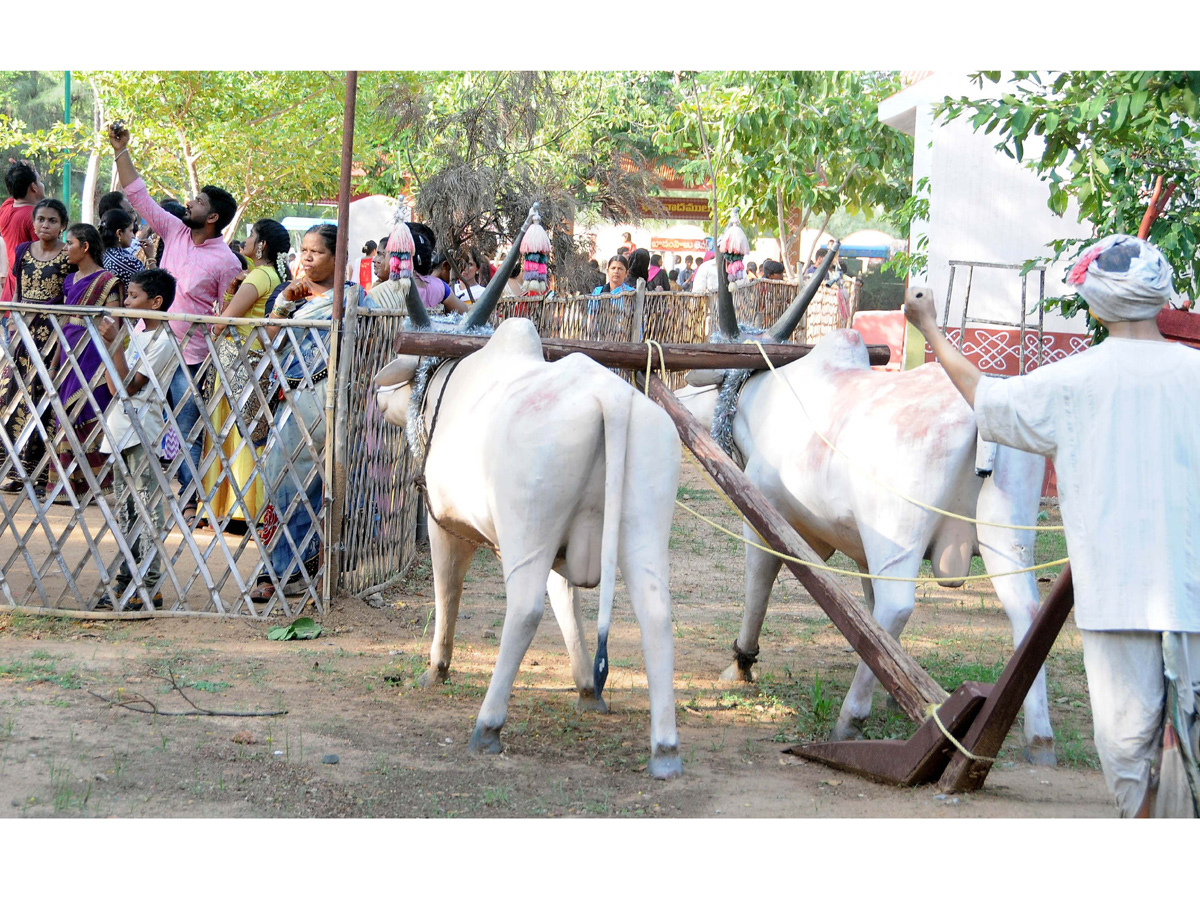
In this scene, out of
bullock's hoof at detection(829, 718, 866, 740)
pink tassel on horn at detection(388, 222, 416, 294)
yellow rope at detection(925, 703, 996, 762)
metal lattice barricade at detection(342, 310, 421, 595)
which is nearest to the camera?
yellow rope at detection(925, 703, 996, 762)

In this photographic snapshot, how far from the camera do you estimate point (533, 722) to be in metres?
4.30

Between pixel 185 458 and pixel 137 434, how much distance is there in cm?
23

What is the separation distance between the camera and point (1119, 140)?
5938 millimetres

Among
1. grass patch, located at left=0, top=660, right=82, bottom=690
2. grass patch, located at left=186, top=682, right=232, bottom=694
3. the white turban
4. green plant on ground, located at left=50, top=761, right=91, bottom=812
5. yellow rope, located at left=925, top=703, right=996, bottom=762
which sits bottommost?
grass patch, located at left=0, top=660, right=82, bottom=690

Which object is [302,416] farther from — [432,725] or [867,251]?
[867,251]

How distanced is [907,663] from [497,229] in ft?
30.8

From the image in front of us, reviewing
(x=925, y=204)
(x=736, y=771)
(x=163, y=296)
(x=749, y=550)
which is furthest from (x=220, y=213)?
(x=925, y=204)

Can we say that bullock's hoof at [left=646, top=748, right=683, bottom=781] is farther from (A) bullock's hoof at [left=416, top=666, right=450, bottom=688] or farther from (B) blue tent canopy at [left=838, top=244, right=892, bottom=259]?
(B) blue tent canopy at [left=838, top=244, right=892, bottom=259]

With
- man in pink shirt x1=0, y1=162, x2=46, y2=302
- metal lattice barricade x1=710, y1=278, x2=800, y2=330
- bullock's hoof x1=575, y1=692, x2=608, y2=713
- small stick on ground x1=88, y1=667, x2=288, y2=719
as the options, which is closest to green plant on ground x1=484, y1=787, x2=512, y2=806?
bullock's hoof x1=575, y1=692, x2=608, y2=713

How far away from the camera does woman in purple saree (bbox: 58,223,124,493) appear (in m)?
5.29

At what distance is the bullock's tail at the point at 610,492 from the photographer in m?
3.59

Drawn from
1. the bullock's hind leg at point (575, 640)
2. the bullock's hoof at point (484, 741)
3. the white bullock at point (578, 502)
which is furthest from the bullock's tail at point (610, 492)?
the bullock's hind leg at point (575, 640)

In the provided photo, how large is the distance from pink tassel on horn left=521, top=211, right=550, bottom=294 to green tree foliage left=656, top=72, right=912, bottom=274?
13.7 ft

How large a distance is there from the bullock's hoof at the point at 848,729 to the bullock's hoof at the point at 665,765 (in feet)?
2.37
